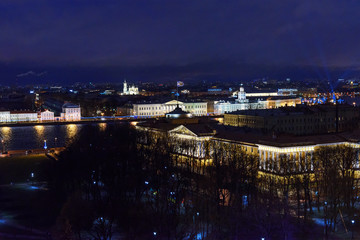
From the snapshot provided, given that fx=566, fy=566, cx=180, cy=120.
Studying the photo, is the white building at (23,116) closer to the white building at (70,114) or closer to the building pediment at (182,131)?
the white building at (70,114)

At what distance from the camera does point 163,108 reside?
254ft

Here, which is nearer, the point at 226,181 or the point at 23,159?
the point at 226,181

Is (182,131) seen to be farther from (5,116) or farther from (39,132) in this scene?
(5,116)

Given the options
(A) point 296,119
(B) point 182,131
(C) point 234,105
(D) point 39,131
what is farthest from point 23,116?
(B) point 182,131

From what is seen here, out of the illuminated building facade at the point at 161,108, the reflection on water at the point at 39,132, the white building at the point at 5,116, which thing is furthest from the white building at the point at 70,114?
the reflection on water at the point at 39,132

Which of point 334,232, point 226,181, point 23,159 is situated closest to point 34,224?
point 226,181

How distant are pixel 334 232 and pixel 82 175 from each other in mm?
10429

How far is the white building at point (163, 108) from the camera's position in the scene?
249ft

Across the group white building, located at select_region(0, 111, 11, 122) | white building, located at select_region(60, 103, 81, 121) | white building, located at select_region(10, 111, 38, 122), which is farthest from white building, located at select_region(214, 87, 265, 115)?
white building, located at select_region(0, 111, 11, 122)

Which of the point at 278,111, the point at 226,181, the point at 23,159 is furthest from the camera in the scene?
the point at 278,111

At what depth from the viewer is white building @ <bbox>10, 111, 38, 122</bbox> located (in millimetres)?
69188

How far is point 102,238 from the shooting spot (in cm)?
1487

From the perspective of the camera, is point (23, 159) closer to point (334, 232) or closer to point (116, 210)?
point (116, 210)

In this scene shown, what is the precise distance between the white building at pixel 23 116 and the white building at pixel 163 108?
Answer: 13.3m
